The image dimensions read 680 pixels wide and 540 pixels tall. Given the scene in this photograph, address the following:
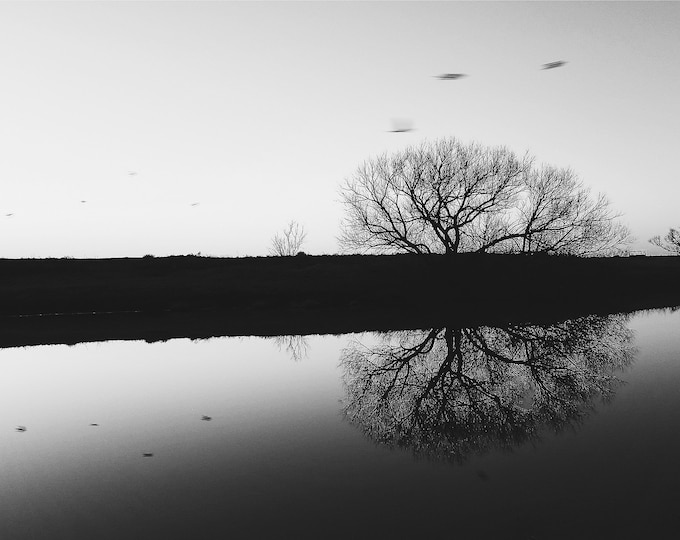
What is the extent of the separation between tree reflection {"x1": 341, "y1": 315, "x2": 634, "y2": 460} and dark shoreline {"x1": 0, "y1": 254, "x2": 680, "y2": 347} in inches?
206

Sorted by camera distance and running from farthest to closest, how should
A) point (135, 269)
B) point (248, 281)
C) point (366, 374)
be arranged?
point (135, 269) < point (248, 281) < point (366, 374)

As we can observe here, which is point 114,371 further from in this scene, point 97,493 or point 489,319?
point 489,319

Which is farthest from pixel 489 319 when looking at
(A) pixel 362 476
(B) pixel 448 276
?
(A) pixel 362 476

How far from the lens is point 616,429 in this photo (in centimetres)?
838

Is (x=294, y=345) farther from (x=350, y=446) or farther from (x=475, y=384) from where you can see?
(x=350, y=446)

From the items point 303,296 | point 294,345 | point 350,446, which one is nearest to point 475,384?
point 350,446

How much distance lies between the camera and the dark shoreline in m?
24.4

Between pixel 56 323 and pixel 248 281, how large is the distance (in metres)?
16.5

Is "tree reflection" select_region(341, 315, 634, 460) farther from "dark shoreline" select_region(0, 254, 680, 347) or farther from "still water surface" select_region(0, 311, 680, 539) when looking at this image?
"dark shoreline" select_region(0, 254, 680, 347)

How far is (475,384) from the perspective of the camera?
11891 mm

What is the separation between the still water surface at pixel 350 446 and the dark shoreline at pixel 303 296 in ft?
27.0

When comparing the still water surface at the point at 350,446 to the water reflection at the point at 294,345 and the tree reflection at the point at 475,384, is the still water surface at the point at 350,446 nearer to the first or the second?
the tree reflection at the point at 475,384

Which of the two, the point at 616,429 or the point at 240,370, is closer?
the point at 616,429

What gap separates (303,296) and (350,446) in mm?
27419
